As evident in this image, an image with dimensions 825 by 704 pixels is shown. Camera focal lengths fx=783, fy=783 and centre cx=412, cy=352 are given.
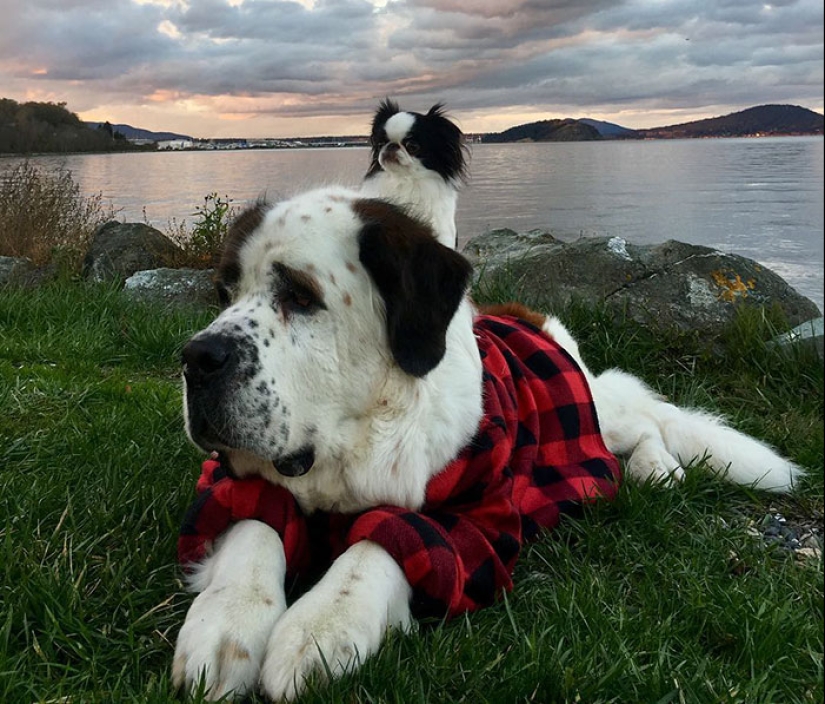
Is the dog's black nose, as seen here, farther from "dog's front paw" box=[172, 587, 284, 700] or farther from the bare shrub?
the bare shrub

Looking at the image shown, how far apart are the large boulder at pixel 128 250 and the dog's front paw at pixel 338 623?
23.4 ft

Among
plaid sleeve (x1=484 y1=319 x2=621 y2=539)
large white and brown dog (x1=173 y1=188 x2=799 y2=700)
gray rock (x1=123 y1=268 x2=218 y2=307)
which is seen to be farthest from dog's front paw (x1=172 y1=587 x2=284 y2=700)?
gray rock (x1=123 y1=268 x2=218 y2=307)

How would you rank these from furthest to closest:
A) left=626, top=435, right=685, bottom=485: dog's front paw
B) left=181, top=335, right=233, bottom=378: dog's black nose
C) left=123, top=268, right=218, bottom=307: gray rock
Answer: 1. left=123, top=268, right=218, bottom=307: gray rock
2. left=626, top=435, right=685, bottom=485: dog's front paw
3. left=181, top=335, right=233, bottom=378: dog's black nose

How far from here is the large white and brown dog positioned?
2012 millimetres

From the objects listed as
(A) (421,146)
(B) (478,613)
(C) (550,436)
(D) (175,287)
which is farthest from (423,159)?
(B) (478,613)

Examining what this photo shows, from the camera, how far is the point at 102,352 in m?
5.03

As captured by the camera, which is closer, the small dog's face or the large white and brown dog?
the large white and brown dog

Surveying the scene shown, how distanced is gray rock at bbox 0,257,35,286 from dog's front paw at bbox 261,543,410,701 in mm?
6341

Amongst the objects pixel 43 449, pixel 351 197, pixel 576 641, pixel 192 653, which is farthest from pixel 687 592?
pixel 43 449

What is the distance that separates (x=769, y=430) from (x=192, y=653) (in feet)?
10.9

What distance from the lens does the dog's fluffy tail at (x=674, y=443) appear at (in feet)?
11.3

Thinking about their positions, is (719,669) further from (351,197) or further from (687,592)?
(351,197)

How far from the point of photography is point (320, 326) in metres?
2.41

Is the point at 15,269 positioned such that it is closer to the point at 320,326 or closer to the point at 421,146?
the point at 421,146
